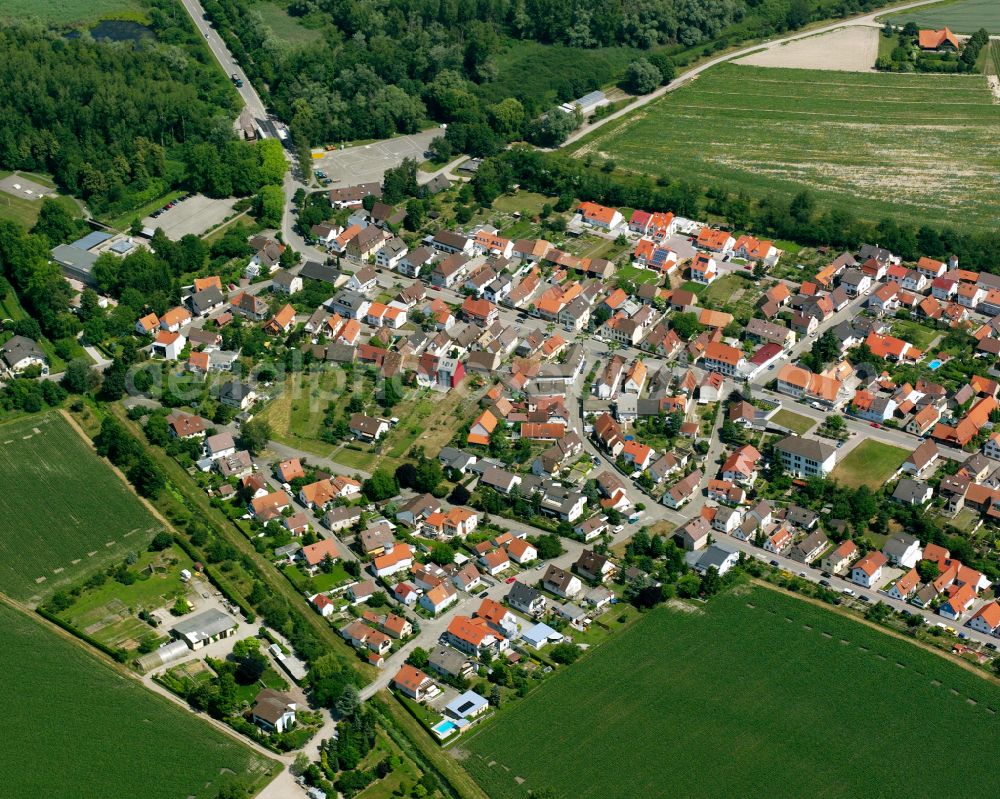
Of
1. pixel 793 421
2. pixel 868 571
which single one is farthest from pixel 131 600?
pixel 793 421

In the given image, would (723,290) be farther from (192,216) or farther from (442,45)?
(442,45)

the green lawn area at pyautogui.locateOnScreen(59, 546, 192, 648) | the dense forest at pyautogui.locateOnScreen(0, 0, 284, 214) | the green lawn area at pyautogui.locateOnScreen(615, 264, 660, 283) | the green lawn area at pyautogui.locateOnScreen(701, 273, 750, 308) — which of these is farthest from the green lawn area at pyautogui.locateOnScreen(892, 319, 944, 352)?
the dense forest at pyautogui.locateOnScreen(0, 0, 284, 214)

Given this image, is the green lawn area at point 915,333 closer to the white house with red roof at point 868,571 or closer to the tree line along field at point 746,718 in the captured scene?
the white house with red roof at point 868,571

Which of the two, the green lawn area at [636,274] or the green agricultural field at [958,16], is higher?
the green agricultural field at [958,16]

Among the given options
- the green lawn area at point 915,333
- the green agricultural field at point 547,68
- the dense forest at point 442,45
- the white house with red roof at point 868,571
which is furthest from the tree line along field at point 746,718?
the green agricultural field at point 547,68

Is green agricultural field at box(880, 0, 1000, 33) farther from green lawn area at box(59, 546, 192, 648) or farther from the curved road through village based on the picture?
green lawn area at box(59, 546, 192, 648)

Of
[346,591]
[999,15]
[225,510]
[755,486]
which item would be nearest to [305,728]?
[346,591]

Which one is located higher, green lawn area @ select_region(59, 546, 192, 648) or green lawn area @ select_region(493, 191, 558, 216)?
green lawn area @ select_region(493, 191, 558, 216)
